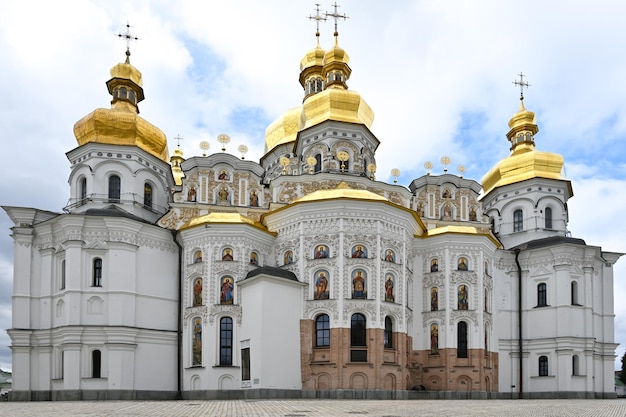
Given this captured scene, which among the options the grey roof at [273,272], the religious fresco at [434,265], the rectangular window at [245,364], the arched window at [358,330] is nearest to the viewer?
the rectangular window at [245,364]

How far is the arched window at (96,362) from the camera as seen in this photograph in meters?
28.6

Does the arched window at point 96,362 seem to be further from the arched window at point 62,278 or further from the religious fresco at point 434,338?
the religious fresco at point 434,338

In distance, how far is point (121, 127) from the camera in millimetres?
34094

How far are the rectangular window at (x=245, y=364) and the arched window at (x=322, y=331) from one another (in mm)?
2899

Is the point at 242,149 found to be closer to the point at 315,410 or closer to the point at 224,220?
the point at 224,220

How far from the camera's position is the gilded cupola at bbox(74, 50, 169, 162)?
3391 cm

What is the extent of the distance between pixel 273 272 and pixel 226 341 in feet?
12.8

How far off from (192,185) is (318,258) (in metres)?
8.88

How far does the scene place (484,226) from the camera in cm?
3672

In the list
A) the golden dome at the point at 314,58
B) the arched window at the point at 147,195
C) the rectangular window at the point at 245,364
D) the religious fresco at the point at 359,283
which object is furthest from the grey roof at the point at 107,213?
the golden dome at the point at 314,58

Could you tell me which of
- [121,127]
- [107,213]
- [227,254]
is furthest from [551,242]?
[121,127]

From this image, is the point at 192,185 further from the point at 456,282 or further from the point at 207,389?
the point at 456,282

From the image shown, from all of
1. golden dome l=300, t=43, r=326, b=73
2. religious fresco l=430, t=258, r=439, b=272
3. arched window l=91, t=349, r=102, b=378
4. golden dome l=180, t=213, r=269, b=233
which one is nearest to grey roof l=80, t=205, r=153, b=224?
golden dome l=180, t=213, r=269, b=233

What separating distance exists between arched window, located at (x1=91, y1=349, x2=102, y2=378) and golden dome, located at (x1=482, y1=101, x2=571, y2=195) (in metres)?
24.8
